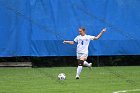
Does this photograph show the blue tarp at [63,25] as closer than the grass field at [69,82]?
No

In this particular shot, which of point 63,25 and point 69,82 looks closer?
point 69,82

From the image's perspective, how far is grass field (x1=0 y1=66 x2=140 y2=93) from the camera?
13523 mm

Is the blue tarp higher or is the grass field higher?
the blue tarp

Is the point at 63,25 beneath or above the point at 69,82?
above

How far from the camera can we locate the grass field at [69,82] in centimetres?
1352

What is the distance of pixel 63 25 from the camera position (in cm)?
2173

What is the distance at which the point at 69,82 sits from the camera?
15547 mm

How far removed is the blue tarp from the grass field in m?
2.31

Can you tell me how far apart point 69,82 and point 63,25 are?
21.4 ft

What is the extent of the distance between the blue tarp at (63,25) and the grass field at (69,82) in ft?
7.58

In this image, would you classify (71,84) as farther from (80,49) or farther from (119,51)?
(119,51)

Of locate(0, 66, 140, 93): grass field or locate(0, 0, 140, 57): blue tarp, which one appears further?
locate(0, 0, 140, 57): blue tarp

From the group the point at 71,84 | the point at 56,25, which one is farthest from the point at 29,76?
the point at 56,25

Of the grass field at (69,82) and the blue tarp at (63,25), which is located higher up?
the blue tarp at (63,25)
